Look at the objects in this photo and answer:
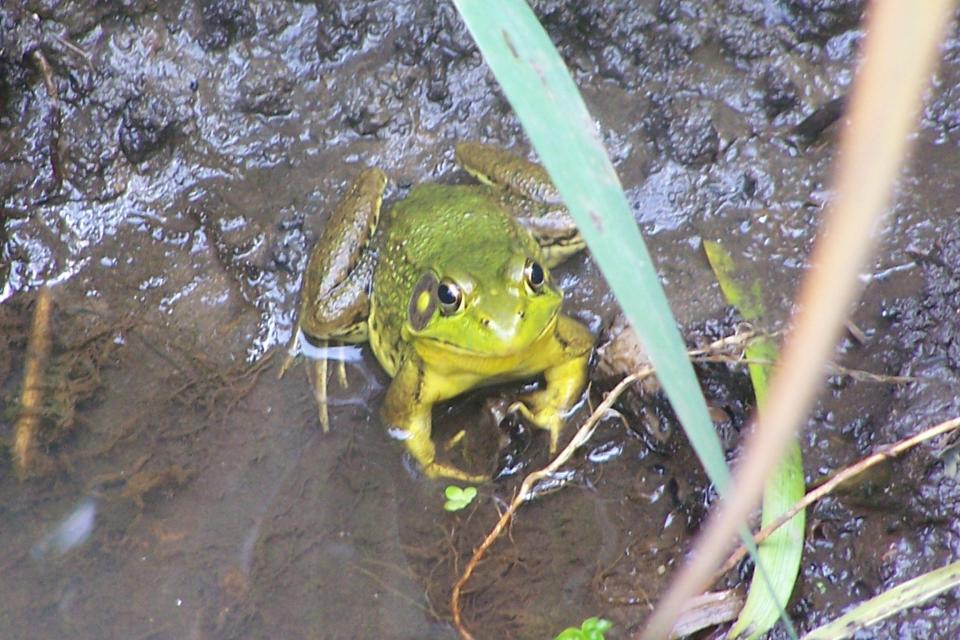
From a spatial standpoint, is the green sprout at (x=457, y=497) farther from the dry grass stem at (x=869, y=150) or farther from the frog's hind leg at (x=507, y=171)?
the dry grass stem at (x=869, y=150)

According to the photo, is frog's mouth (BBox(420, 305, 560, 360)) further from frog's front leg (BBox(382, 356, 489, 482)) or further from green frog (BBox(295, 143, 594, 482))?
frog's front leg (BBox(382, 356, 489, 482))

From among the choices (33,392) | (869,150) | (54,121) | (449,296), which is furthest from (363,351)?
(869,150)

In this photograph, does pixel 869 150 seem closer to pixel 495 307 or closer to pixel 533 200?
pixel 495 307

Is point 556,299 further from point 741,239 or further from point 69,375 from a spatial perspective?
point 69,375

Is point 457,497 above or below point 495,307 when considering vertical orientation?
below

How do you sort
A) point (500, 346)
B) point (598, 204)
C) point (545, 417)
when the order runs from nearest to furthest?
point (598, 204) < point (500, 346) < point (545, 417)

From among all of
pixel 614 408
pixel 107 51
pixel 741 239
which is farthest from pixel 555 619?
pixel 107 51

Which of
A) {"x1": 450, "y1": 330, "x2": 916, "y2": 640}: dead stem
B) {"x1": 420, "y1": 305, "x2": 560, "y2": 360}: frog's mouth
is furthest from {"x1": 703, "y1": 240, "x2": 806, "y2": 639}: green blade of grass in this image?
{"x1": 420, "y1": 305, "x2": 560, "y2": 360}: frog's mouth

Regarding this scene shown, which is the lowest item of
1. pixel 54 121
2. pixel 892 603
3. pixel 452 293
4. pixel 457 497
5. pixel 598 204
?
pixel 457 497
